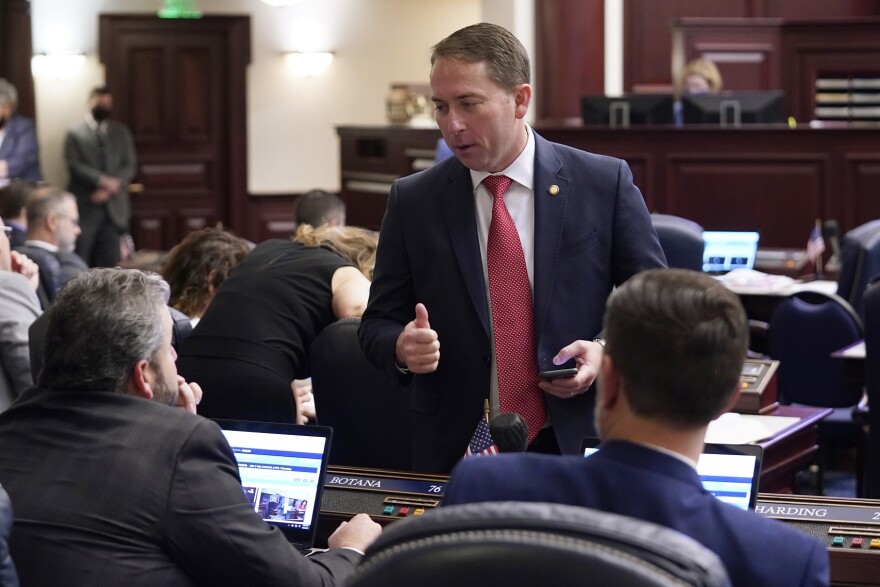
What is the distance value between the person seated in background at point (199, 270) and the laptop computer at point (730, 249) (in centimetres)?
338

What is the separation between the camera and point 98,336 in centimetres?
219

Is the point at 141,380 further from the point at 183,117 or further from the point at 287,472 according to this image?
the point at 183,117

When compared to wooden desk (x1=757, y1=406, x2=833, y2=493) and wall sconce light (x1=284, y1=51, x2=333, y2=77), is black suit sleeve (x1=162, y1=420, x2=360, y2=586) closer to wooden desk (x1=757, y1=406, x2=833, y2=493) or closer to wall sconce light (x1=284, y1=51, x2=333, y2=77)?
wooden desk (x1=757, y1=406, x2=833, y2=493)

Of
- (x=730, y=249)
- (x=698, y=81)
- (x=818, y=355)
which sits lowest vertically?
(x=818, y=355)

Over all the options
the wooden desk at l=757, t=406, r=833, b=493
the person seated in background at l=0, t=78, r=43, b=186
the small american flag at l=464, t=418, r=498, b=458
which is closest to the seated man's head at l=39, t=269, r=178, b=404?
the small american flag at l=464, t=418, r=498, b=458

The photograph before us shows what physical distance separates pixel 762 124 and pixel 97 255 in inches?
222

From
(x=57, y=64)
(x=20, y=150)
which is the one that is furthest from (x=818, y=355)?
(x=57, y=64)

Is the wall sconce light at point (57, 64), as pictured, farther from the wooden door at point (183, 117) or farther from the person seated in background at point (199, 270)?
the person seated in background at point (199, 270)

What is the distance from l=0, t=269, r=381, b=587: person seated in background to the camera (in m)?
2.06

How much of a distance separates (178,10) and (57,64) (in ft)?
3.95

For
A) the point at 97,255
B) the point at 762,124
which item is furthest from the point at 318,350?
the point at 97,255

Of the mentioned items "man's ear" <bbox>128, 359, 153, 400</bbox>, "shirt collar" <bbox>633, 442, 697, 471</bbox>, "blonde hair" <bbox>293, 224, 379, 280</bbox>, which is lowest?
"man's ear" <bbox>128, 359, 153, 400</bbox>

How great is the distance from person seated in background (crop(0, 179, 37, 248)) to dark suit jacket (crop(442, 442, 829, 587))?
543cm

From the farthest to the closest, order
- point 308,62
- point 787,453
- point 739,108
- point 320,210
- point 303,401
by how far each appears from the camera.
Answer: point 308,62 → point 739,108 → point 320,210 → point 303,401 → point 787,453
